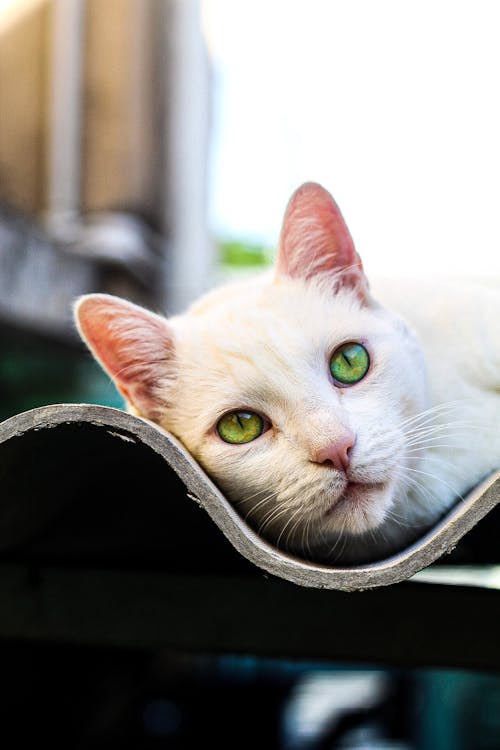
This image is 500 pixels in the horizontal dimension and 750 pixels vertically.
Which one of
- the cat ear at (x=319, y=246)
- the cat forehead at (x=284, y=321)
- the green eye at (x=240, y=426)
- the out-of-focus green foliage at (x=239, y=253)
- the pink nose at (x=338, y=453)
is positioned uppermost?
the cat ear at (x=319, y=246)

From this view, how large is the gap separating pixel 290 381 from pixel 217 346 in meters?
0.15

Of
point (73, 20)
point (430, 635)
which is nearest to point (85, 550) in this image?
point (430, 635)

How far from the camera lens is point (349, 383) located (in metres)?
0.99

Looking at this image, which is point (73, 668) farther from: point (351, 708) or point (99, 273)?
point (99, 273)

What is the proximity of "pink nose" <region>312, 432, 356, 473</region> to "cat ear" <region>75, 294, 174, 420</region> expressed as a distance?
0.32 meters

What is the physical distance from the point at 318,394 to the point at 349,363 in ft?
0.31

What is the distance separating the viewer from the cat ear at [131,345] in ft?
3.24

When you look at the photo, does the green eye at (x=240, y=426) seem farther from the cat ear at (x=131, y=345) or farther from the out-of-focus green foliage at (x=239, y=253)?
the out-of-focus green foliage at (x=239, y=253)

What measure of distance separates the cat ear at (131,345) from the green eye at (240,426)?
14 cm

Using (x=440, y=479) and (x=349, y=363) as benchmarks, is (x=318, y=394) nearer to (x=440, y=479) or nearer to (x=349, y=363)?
(x=349, y=363)

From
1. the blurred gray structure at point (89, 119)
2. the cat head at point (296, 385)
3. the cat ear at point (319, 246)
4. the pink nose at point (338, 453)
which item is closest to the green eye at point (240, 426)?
the cat head at point (296, 385)

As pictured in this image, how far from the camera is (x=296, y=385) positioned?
0.94m

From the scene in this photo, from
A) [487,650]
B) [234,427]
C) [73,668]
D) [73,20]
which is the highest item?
[73,20]

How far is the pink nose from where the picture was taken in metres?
0.86
